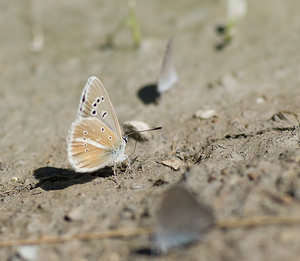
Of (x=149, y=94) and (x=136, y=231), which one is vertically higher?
(x=149, y=94)

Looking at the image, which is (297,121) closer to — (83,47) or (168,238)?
(168,238)

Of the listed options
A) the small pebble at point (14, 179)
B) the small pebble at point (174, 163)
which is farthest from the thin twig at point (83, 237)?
the small pebble at point (14, 179)

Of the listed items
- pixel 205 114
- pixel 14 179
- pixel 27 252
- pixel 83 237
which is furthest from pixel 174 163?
pixel 14 179

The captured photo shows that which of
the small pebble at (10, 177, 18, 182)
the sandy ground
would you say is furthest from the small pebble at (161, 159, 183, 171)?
the small pebble at (10, 177, 18, 182)

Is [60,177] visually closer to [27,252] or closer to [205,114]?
[27,252]

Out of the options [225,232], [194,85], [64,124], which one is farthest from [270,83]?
[225,232]

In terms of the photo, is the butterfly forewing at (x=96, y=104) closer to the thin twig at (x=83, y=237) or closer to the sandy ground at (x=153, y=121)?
the sandy ground at (x=153, y=121)

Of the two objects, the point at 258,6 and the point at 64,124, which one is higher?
the point at 258,6
